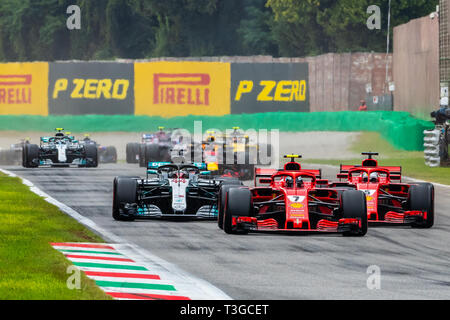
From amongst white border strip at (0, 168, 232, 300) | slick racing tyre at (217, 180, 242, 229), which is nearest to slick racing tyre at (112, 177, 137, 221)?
white border strip at (0, 168, 232, 300)

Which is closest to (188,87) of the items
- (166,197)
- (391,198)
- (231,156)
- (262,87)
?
(262,87)

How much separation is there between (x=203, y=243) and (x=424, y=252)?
344 cm

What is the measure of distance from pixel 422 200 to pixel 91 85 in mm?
39815

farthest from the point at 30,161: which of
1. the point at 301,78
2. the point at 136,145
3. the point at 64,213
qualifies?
the point at 301,78

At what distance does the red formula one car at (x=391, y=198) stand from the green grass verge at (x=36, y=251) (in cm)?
510

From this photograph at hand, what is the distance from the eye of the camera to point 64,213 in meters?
23.3

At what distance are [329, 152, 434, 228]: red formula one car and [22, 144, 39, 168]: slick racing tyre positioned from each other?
2008 cm

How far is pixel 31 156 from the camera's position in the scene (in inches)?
1572

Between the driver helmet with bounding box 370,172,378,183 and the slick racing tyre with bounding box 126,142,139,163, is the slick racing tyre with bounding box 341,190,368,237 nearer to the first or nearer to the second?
the driver helmet with bounding box 370,172,378,183

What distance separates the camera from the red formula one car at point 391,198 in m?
20.5

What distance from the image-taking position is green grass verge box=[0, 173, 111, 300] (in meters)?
12.9

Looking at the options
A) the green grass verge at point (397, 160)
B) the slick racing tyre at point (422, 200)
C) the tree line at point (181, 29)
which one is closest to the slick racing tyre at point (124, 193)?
the slick racing tyre at point (422, 200)

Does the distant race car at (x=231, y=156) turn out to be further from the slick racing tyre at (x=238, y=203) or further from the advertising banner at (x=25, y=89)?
the advertising banner at (x=25, y=89)
